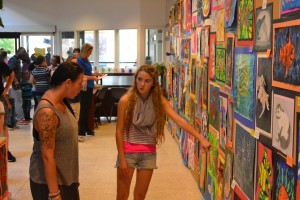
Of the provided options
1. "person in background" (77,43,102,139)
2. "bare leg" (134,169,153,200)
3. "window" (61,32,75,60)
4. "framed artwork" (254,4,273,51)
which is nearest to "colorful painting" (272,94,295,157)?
"framed artwork" (254,4,273,51)

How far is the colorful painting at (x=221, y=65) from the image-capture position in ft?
11.3

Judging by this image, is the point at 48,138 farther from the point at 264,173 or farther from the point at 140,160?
the point at 264,173

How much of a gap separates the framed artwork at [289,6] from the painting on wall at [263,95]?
1.03 feet

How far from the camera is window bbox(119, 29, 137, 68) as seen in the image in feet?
45.2

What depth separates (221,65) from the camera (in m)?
3.54

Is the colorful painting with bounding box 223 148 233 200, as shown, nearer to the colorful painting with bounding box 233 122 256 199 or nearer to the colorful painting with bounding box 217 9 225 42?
the colorful painting with bounding box 233 122 256 199

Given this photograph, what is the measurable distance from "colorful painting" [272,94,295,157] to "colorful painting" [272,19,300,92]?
0.08 metres

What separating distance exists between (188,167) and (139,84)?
263 centimetres

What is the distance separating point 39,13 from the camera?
45.5 ft

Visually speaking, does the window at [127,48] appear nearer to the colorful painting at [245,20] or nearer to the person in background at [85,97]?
the person in background at [85,97]

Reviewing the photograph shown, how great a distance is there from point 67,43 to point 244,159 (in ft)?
39.7

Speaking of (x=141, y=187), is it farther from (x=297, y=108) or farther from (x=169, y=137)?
(x=169, y=137)

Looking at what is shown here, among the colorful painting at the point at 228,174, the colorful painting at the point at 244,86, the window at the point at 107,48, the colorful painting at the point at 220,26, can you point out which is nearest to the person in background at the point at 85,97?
the colorful painting at the point at 220,26

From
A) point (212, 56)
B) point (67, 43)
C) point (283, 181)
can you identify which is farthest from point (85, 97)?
point (67, 43)
